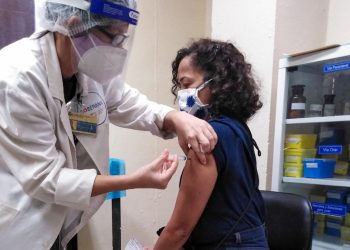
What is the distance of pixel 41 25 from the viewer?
3.00 feet

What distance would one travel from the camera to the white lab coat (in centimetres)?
79

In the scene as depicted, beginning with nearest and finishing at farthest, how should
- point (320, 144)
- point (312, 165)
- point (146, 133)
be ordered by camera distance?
point (312, 165) < point (320, 144) < point (146, 133)

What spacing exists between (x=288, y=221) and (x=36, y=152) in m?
1.06

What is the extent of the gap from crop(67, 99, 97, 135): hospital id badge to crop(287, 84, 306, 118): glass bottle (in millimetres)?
1108

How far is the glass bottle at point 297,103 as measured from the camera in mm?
1681

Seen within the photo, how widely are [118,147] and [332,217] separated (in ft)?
4.29

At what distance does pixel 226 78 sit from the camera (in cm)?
113

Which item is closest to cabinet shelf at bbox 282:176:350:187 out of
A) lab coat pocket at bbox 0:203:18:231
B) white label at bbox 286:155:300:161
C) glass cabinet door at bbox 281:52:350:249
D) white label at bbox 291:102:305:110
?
glass cabinet door at bbox 281:52:350:249

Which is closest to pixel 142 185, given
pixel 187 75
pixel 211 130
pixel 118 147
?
pixel 211 130

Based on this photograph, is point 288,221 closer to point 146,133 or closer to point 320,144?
point 320,144

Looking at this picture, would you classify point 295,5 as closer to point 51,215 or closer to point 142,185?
point 142,185

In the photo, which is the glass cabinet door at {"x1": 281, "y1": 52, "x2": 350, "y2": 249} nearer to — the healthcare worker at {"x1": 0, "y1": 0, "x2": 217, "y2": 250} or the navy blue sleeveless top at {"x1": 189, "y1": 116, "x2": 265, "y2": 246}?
the navy blue sleeveless top at {"x1": 189, "y1": 116, "x2": 265, "y2": 246}

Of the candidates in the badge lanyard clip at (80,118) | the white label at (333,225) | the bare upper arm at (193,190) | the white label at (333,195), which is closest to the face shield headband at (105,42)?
the badge lanyard clip at (80,118)

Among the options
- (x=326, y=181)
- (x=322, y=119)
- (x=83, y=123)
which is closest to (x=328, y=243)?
(x=326, y=181)
